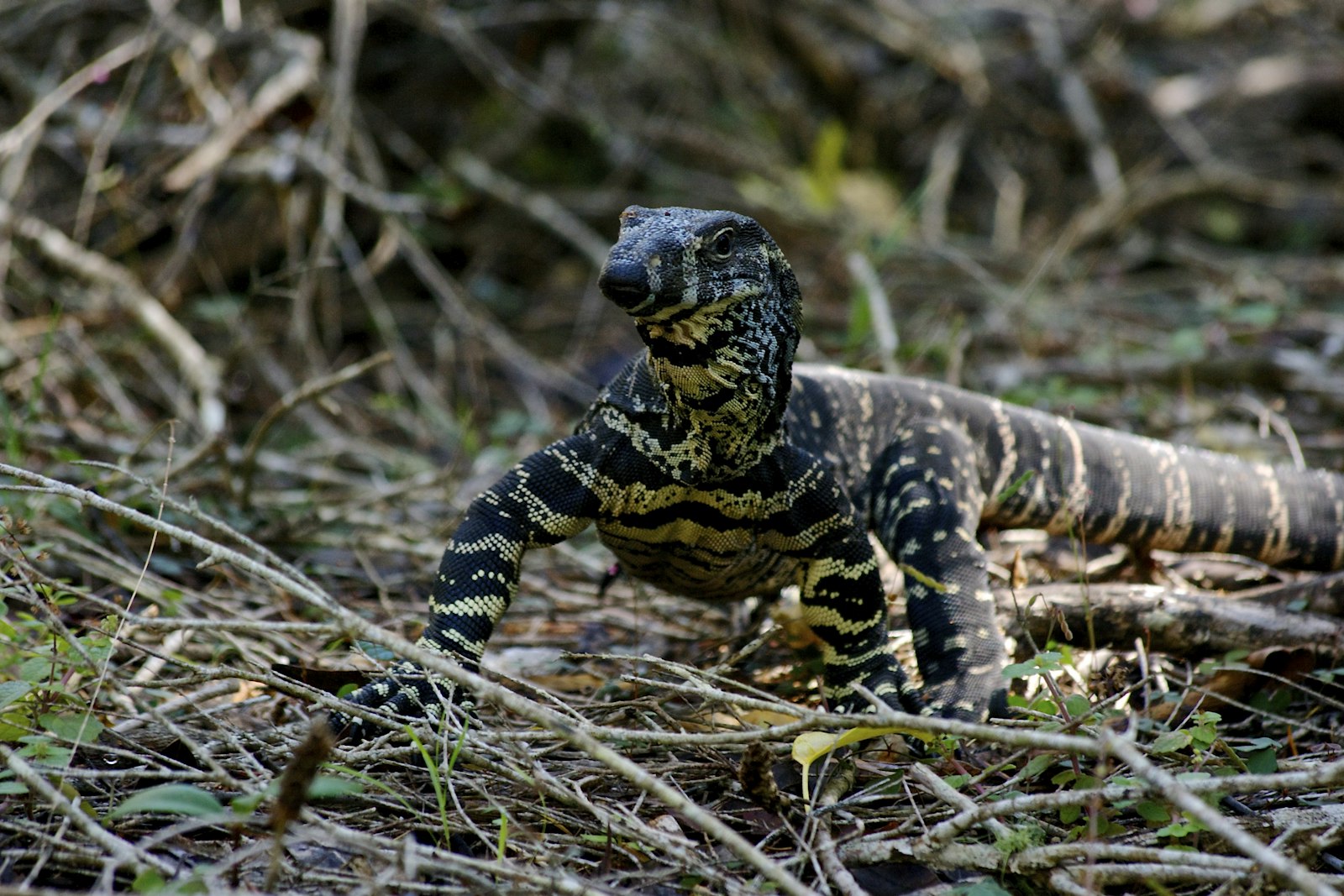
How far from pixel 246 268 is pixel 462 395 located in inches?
70.3

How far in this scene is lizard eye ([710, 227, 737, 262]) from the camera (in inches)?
125

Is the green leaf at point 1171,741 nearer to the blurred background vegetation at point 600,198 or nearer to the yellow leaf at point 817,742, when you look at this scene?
the yellow leaf at point 817,742

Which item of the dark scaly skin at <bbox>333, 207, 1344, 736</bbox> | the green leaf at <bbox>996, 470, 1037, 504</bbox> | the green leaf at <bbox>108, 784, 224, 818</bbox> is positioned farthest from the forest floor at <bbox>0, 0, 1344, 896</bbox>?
the green leaf at <bbox>996, 470, 1037, 504</bbox>

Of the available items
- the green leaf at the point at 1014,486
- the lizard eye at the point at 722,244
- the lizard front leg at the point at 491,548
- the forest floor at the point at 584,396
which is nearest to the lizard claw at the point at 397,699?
the lizard front leg at the point at 491,548

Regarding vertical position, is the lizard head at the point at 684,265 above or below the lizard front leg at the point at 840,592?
above

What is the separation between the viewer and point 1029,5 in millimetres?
12242

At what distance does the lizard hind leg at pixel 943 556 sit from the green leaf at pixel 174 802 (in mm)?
2478

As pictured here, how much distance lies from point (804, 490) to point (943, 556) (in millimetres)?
980

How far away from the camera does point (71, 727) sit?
2842 millimetres

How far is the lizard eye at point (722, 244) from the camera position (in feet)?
10.5

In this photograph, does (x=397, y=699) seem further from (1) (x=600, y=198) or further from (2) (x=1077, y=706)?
(1) (x=600, y=198)

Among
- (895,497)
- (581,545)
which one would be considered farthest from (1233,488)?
(581,545)

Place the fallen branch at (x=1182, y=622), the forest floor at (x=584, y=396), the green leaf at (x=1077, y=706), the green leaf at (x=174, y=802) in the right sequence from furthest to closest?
the fallen branch at (x=1182, y=622)
the green leaf at (x=1077, y=706)
the forest floor at (x=584, y=396)
the green leaf at (x=174, y=802)

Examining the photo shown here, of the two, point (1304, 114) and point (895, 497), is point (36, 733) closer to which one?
point (895, 497)
